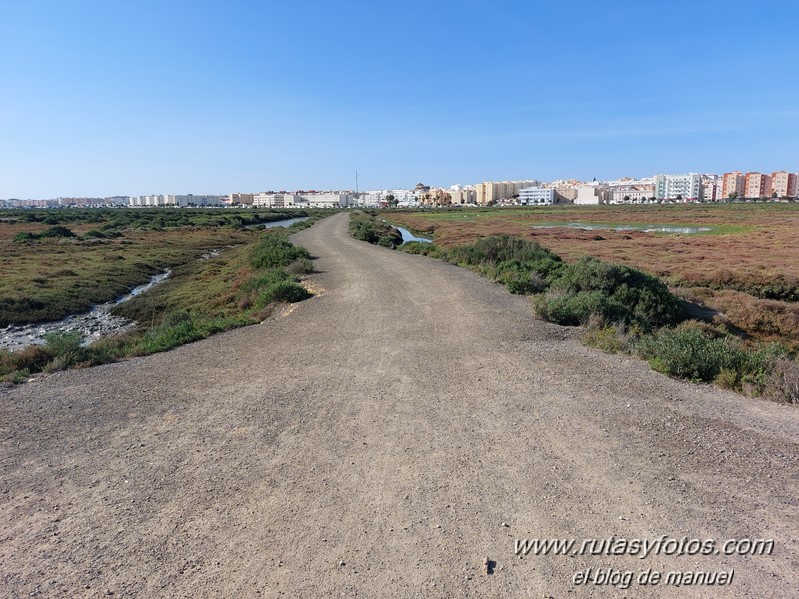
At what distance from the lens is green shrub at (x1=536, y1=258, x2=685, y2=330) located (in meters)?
12.4

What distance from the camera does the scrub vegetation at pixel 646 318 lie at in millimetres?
8156

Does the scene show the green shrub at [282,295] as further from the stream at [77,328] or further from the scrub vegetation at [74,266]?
the scrub vegetation at [74,266]

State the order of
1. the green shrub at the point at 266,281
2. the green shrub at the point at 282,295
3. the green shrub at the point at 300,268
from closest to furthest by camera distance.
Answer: the green shrub at the point at 282,295 < the green shrub at the point at 266,281 < the green shrub at the point at 300,268

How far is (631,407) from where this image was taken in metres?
7.10

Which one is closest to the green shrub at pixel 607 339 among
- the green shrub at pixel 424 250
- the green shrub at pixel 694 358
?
the green shrub at pixel 694 358

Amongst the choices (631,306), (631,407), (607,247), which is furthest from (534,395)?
(607,247)

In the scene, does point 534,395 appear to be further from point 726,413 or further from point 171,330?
point 171,330

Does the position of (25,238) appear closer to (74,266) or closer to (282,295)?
(74,266)

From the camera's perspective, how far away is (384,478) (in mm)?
5312

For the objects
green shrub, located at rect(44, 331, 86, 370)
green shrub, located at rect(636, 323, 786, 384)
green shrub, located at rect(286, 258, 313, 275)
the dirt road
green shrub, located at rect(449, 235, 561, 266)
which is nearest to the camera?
the dirt road

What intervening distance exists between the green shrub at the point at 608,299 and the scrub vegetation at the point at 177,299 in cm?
750

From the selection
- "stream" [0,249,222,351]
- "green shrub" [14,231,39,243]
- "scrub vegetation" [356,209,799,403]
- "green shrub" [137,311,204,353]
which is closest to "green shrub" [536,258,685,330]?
"scrub vegetation" [356,209,799,403]

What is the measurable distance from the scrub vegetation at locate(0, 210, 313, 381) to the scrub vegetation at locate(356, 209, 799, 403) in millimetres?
7378

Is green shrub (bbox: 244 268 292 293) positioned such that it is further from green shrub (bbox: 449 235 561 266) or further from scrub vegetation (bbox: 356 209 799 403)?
green shrub (bbox: 449 235 561 266)
